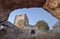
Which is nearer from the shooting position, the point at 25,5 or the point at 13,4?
the point at 13,4

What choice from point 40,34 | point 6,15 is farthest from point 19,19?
point 6,15

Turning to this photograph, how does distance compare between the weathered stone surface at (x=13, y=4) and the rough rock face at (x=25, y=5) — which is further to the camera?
the weathered stone surface at (x=13, y=4)

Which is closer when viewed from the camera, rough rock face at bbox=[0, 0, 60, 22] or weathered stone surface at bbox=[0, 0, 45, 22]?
rough rock face at bbox=[0, 0, 60, 22]

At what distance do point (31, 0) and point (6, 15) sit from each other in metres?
1.50

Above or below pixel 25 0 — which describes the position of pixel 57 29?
below

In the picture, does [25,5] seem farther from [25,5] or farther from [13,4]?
[13,4]

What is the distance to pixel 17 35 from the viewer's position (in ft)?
44.7

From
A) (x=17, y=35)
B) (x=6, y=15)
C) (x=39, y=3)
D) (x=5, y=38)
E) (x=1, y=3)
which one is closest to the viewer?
(x=1, y=3)

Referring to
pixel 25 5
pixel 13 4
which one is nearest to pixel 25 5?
pixel 25 5

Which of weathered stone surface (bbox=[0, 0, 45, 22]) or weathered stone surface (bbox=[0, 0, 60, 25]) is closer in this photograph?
weathered stone surface (bbox=[0, 0, 60, 25])

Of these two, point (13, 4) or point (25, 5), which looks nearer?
point (13, 4)

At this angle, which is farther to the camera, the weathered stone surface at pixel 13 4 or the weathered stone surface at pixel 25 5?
the weathered stone surface at pixel 13 4

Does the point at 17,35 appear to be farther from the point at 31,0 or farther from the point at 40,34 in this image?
the point at 31,0

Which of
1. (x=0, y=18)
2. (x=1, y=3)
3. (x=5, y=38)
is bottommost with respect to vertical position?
(x=5, y=38)
